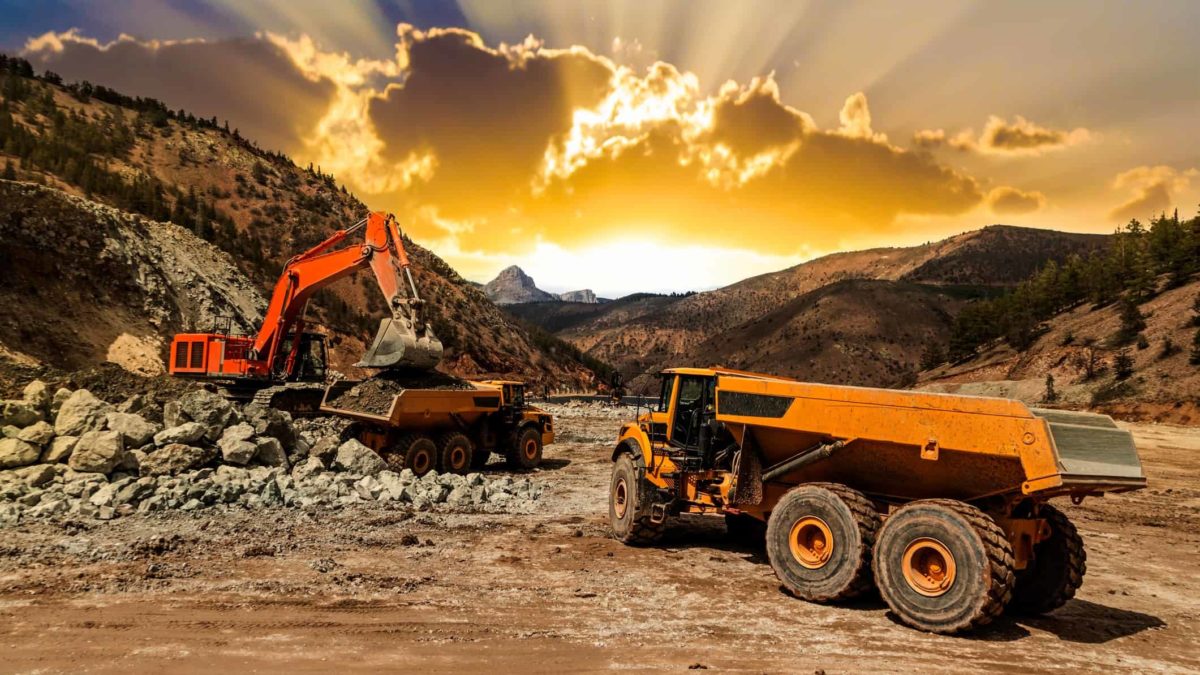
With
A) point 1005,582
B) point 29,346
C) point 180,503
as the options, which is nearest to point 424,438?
point 180,503

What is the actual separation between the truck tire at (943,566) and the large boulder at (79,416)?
1187 centimetres

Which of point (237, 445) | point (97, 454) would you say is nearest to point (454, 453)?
point (237, 445)

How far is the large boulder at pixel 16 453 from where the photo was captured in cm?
965

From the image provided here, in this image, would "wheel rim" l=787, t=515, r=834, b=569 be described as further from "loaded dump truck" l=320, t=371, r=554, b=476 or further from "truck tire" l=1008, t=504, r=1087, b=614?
"loaded dump truck" l=320, t=371, r=554, b=476

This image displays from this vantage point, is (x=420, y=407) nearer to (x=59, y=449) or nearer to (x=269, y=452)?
(x=269, y=452)

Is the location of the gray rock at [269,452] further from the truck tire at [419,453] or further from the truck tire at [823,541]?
the truck tire at [823,541]

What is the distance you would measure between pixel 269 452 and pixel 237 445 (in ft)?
2.08

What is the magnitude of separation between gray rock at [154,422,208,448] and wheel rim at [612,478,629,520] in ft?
23.6

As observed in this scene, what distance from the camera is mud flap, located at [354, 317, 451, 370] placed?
14195mm

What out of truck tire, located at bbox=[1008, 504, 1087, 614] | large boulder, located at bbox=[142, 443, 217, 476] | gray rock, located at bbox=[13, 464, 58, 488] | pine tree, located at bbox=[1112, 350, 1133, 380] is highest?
pine tree, located at bbox=[1112, 350, 1133, 380]

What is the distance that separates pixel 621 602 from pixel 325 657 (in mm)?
2937

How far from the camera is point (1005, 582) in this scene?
5.52 m

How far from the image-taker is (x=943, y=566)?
5930mm

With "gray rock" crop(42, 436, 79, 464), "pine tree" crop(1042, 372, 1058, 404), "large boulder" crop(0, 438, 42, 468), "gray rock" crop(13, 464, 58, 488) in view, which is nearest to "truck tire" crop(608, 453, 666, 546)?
"gray rock" crop(13, 464, 58, 488)
